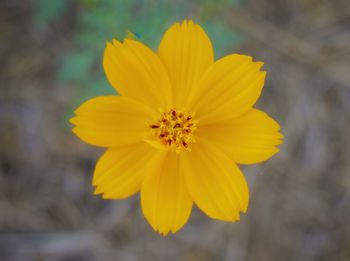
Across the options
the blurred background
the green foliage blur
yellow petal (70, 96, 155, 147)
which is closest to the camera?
yellow petal (70, 96, 155, 147)

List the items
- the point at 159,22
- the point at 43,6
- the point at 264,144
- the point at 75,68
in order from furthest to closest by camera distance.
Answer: the point at 43,6
the point at 75,68
the point at 159,22
the point at 264,144

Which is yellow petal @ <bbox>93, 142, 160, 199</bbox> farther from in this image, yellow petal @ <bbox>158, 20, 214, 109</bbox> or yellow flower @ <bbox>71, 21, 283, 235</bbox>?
yellow petal @ <bbox>158, 20, 214, 109</bbox>

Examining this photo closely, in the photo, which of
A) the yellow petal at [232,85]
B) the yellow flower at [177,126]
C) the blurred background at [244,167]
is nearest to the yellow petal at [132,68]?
the yellow flower at [177,126]

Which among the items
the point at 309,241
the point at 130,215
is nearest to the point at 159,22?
the point at 130,215

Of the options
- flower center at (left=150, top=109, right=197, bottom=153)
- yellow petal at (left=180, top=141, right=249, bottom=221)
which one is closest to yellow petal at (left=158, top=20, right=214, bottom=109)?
flower center at (left=150, top=109, right=197, bottom=153)

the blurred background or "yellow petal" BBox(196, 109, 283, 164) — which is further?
the blurred background

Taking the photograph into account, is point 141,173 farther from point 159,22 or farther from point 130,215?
point 130,215

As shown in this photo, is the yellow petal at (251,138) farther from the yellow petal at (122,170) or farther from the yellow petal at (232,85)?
the yellow petal at (122,170)
